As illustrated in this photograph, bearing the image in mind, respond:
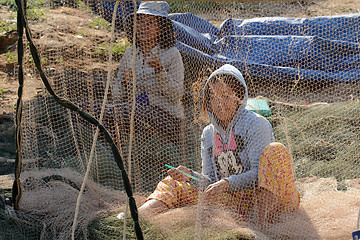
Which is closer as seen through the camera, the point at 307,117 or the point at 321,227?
the point at 321,227

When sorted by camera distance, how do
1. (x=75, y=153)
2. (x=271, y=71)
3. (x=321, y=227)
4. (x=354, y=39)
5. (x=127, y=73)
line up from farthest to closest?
(x=354, y=39), (x=271, y=71), (x=127, y=73), (x=75, y=153), (x=321, y=227)

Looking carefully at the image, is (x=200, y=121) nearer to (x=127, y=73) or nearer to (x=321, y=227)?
(x=127, y=73)

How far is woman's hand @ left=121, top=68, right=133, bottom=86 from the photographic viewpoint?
10.6 feet

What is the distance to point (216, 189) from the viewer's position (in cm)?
219

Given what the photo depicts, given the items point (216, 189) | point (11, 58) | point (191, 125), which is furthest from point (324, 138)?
point (11, 58)

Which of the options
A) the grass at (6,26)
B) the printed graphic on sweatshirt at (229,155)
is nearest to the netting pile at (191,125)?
the printed graphic on sweatshirt at (229,155)

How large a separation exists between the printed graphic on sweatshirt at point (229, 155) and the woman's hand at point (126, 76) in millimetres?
1010

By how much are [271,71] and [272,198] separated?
2413 mm

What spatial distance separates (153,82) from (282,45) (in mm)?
2194

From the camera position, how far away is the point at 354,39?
16.0ft

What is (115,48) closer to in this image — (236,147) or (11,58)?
(11,58)

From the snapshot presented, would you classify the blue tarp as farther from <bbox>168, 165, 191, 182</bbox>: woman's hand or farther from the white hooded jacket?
<bbox>168, 165, 191, 182</bbox>: woman's hand

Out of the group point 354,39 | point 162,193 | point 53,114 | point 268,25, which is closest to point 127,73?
point 53,114

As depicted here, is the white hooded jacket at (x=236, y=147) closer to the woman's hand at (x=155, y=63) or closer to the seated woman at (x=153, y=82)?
the seated woman at (x=153, y=82)
